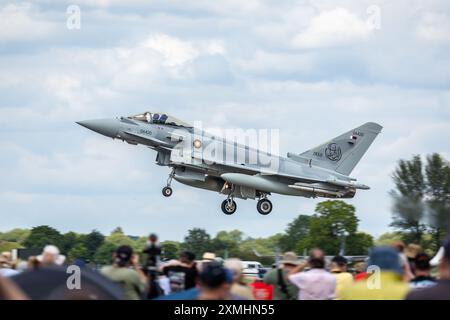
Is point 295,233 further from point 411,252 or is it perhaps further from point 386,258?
point 386,258

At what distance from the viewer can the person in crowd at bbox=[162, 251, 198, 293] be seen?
11172mm

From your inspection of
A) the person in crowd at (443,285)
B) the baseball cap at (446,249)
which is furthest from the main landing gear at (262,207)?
the baseball cap at (446,249)

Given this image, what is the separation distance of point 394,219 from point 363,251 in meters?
16.6

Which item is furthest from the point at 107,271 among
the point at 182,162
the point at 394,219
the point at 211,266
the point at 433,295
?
the point at 182,162

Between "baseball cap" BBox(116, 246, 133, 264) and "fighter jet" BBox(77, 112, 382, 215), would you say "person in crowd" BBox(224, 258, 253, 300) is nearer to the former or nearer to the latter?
"baseball cap" BBox(116, 246, 133, 264)

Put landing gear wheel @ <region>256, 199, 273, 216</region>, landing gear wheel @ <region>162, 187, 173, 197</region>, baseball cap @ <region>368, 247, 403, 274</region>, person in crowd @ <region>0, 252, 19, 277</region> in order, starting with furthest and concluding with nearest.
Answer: landing gear wheel @ <region>256, 199, 273, 216</region>
landing gear wheel @ <region>162, 187, 173, 197</region>
person in crowd @ <region>0, 252, 19, 277</region>
baseball cap @ <region>368, 247, 403, 274</region>

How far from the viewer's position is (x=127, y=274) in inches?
391

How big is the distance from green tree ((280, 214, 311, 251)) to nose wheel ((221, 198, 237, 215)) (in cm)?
1392

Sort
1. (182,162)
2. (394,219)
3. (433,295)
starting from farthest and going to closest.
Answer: (182,162), (394,219), (433,295)

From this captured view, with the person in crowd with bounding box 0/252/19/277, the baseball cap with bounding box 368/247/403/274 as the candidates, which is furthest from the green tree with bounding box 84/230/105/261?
the baseball cap with bounding box 368/247/403/274

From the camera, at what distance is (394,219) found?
18641mm

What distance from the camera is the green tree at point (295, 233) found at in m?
50.4

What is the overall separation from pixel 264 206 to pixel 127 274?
951 inches
